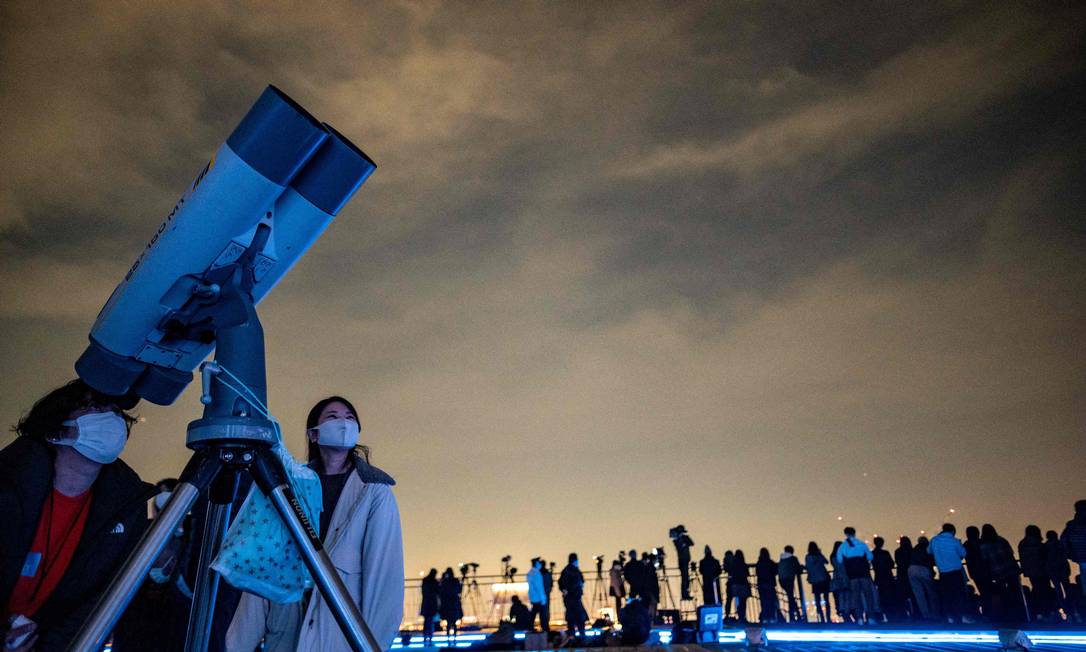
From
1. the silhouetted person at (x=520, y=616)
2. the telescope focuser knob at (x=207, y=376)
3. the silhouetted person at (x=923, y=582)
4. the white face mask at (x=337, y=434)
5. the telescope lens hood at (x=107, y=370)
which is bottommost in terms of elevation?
the silhouetted person at (x=520, y=616)

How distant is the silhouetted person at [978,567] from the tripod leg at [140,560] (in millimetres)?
→ 13150

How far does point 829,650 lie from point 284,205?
8990mm

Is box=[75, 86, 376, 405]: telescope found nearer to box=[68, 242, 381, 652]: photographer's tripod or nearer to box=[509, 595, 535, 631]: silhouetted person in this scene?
box=[68, 242, 381, 652]: photographer's tripod

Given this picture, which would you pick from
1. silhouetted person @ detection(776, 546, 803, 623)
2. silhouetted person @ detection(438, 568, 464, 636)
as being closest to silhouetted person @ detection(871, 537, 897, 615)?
silhouetted person @ detection(776, 546, 803, 623)

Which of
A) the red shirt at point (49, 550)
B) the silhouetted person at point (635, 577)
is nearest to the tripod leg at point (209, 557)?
the red shirt at point (49, 550)

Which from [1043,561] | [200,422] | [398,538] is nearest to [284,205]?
[200,422]

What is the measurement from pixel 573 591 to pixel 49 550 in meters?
13.4

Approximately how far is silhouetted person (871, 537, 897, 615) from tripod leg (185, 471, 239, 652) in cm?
1376

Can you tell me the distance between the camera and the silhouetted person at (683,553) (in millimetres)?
15297

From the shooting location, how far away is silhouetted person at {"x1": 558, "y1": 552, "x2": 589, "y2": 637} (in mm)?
14723

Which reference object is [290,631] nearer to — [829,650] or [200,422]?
[200,422]

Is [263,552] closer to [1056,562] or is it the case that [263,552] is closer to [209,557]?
[209,557]

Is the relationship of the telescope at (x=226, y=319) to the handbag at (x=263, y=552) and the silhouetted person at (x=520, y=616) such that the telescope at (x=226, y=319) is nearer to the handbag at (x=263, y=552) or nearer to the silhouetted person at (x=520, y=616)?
the handbag at (x=263, y=552)

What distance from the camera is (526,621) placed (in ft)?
51.4
